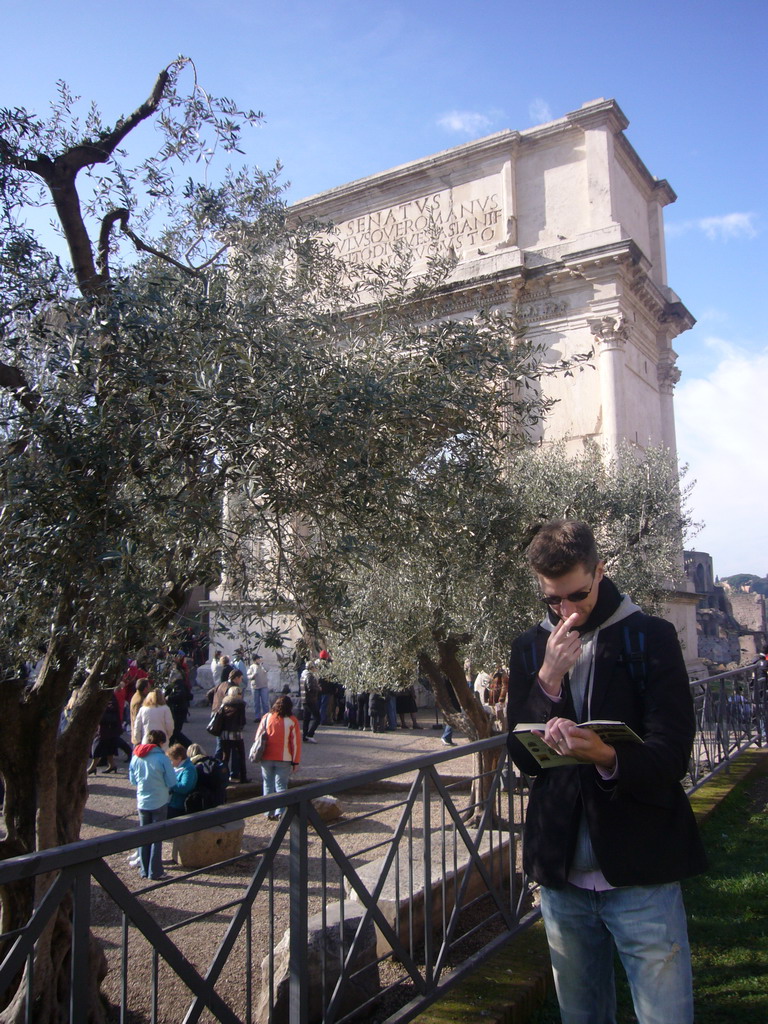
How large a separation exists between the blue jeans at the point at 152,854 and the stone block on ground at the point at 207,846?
0.93 ft

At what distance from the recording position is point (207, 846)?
8.20 meters

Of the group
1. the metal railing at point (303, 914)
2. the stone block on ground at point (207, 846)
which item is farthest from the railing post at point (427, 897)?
the stone block on ground at point (207, 846)

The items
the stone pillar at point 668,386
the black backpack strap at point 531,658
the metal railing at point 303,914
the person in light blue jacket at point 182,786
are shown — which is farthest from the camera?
the stone pillar at point 668,386

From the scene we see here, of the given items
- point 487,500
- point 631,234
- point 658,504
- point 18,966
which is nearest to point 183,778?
point 487,500

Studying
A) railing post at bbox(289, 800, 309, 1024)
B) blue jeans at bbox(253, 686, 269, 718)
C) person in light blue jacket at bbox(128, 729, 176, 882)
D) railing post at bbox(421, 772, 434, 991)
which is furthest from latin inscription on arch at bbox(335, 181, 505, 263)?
railing post at bbox(289, 800, 309, 1024)

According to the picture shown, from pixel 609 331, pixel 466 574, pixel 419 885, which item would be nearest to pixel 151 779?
pixel 466 574

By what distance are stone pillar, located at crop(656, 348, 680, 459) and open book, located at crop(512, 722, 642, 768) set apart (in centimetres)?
2448

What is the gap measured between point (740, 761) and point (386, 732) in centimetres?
1011

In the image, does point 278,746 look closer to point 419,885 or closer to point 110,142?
point 419,885

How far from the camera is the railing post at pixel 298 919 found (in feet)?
10.0

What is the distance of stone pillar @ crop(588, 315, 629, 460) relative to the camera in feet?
68.7

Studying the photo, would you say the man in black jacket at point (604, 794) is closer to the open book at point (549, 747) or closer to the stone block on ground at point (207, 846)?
the open book at point (549, 747)

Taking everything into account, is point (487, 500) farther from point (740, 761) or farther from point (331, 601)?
point (740, 761)

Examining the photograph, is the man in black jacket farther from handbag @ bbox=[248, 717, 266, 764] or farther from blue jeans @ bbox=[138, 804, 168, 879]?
handbag @ bbox=[248, 717, 266, 764]
